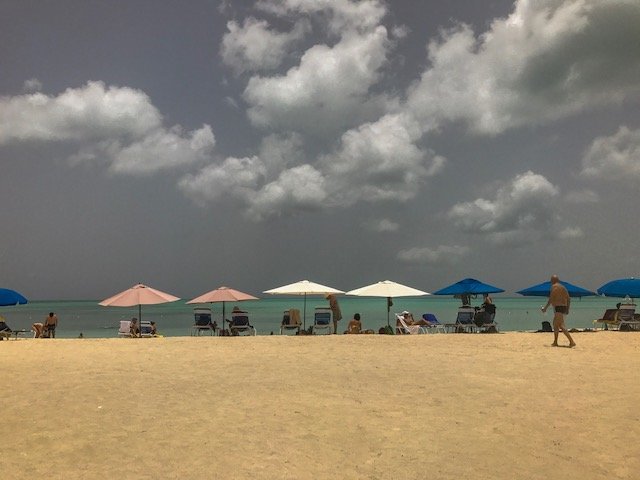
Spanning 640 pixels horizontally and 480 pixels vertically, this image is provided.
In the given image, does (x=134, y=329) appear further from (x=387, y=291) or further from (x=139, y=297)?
(x=387, y=291)

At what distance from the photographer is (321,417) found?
638cm

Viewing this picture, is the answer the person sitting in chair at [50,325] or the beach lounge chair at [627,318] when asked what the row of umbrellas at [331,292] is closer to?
the beach lounge chair at [627,318]

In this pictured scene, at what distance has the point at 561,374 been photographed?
9070 mm

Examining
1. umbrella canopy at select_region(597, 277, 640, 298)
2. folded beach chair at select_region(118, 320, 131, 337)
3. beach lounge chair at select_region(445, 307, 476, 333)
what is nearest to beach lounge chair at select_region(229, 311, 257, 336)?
folded beach chair at select_region(118, 320, 131, 337)

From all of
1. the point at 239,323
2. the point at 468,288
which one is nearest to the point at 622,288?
the point at 468,288

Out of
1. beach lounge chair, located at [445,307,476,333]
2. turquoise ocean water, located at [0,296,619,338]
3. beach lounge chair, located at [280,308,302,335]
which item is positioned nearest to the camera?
beach lounge chair, located at [280,308,302,335]

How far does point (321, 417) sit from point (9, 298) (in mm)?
15788

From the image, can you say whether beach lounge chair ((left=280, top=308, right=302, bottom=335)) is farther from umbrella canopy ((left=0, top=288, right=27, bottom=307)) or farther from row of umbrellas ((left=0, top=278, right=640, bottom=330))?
umbrella canopy ((left=0, top=288, right=27, bottom=307))

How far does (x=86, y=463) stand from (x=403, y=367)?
238 inches

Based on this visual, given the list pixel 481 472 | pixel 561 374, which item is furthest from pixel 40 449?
pixel 561 374

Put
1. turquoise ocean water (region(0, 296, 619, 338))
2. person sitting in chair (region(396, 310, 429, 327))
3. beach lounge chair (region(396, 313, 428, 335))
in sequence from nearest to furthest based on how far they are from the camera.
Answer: beach lounge chair (region(396, 313, 428, 335)), person sitting in chair (region(396, 310, 429, 327)), turquoise ocean water (region(0, 296, 619, 338))

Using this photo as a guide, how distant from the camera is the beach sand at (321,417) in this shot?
16.4 ft

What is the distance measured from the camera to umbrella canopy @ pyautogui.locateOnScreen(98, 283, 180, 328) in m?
16.9

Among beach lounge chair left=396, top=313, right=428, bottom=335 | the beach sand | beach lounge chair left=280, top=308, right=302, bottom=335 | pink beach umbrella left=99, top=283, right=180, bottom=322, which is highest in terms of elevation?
pink beach umbrella left=99, top=283, right=180, bottom=322
